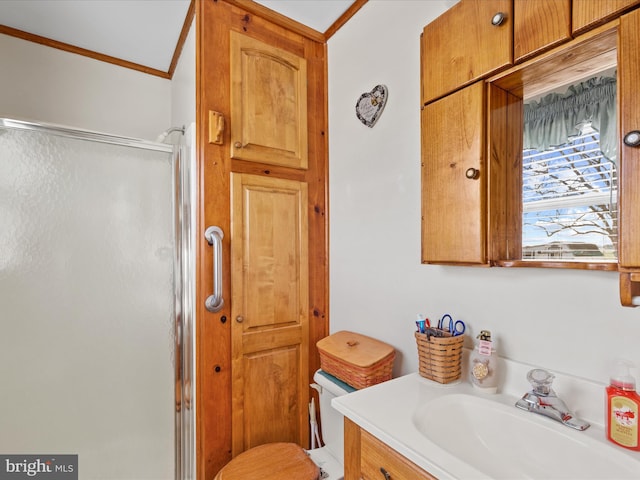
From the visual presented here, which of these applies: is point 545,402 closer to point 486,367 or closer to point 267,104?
point 486,367

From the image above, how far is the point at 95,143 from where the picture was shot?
1369 millimetres

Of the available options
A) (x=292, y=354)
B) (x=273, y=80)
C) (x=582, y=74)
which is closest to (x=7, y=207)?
(x=273, y=80)

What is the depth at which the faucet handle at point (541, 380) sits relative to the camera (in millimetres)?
820

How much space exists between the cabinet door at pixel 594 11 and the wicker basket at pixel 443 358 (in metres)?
0.85

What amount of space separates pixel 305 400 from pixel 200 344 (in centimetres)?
62

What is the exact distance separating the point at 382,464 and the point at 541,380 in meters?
0.45

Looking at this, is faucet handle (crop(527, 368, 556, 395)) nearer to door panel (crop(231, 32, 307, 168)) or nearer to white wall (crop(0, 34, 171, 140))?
door panel (crop(231, 32, 307, 168))

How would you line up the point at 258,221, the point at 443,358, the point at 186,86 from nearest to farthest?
the point at 443,358, the point at 258,221, the point at 186,86

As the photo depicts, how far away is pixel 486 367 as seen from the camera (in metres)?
0.93

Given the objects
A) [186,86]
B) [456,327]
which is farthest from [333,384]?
[186,86]

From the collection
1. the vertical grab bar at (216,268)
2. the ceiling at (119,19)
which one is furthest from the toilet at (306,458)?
the ceiling at (119,19)

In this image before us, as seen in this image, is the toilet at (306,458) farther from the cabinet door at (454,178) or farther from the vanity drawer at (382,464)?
the cabinet door at (454,178)

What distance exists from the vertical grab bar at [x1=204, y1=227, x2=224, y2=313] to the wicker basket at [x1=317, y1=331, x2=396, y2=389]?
1.58ft
